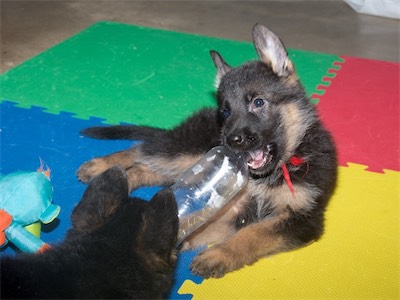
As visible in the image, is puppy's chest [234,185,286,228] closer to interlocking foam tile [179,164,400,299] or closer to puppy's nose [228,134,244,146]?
interlocking foam tile [179,164,400,299]

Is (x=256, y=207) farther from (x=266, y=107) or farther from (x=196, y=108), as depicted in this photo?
(x=196, y=108)

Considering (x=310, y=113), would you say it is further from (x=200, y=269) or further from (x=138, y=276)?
(x=138, y=276)

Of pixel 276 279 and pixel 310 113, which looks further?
pixel 310 113

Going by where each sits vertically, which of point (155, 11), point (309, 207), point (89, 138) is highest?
point (309, 207)

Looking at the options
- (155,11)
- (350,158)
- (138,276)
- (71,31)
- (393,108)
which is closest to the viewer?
(138,276)

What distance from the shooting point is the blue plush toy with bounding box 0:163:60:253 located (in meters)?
2.11

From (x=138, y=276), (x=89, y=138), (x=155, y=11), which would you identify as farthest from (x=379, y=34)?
(x=138, y=276)

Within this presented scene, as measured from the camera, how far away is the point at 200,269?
2.31 metres

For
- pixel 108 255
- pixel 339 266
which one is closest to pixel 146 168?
pixel 339 266

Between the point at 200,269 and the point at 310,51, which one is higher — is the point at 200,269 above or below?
above

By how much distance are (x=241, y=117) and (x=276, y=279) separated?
2.59 feet

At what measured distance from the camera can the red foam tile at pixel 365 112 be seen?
339 cm

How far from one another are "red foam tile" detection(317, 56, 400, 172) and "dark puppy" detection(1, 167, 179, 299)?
1.94 m

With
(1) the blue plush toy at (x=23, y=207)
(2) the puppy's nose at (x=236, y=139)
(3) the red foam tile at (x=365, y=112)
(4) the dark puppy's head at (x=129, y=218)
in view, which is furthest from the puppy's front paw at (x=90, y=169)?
(3) the red foam tile at (x=365, y=112)
